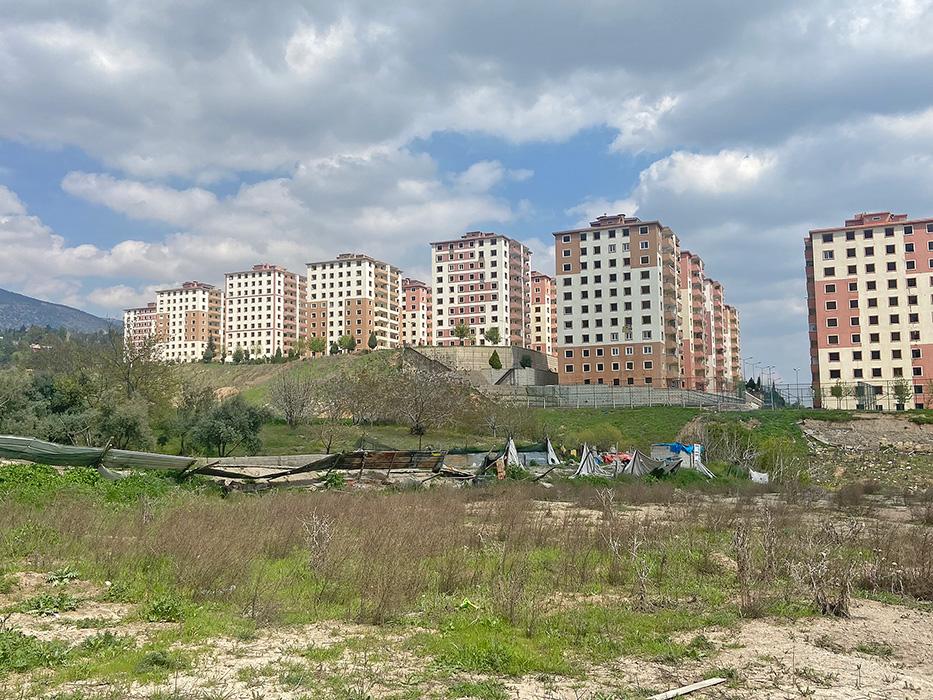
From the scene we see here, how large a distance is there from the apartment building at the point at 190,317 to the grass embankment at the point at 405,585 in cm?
15530

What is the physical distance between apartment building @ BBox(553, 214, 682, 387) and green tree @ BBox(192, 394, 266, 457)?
58256 millimetres

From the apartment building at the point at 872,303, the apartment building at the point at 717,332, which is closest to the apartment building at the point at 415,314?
the apartment building at the point at 717,332

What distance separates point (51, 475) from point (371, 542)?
12.2 metres

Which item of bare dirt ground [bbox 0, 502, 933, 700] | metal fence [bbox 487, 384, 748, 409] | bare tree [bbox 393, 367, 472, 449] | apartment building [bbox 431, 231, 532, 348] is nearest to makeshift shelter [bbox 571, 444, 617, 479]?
bare tree [bbox 393, 367, 472, 449]

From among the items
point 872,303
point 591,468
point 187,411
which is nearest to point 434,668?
point 591,468

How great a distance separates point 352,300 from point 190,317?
45.2m

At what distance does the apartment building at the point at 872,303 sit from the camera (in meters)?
73.8

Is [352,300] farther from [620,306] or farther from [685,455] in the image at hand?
[685,455]

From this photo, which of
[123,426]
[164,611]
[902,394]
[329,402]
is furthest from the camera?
[902,394]

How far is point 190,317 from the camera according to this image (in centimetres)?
16262

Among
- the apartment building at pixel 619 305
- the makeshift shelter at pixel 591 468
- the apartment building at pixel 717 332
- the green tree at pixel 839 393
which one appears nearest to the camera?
the makeshift shelter at pixel 591 468

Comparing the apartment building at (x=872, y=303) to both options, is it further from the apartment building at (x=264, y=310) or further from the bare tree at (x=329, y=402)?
the apartment building at (x=264, y=310)

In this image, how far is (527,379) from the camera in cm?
8262

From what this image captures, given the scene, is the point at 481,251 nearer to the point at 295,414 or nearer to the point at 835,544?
the point at 295,414
